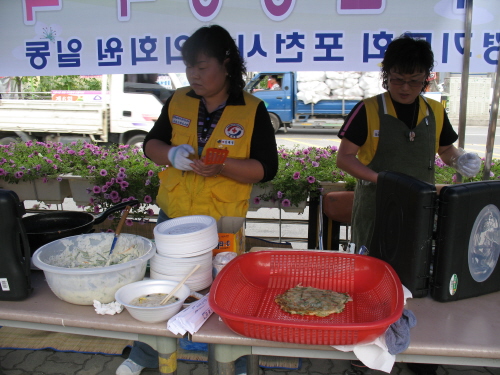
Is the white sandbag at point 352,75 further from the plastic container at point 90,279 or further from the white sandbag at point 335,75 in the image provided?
the plastic container at point 90,279

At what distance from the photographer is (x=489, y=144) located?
251 centimetres

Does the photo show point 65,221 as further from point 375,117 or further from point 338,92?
point 338,92

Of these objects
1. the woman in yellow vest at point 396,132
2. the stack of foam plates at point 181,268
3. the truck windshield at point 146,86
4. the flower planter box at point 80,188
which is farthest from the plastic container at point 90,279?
the truck windshield at point 146,86

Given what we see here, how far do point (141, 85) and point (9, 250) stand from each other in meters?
6.95

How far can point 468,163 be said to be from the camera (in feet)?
6.95

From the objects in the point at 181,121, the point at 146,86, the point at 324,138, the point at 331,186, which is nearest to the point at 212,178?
the point at 181,121

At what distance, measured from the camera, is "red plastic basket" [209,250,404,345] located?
3.66ft

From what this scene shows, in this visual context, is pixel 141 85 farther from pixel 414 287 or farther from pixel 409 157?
pixel 414 287

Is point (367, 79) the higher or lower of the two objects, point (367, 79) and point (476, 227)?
the higher

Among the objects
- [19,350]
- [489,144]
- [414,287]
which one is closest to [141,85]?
[19,350]

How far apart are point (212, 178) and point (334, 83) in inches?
451

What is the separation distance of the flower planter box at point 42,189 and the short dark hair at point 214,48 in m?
2.06

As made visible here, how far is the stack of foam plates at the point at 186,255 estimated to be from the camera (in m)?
1.41

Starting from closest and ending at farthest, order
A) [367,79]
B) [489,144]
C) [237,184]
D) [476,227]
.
Answer: [476,227] < [237,184] < [489,144] < [367,79]
